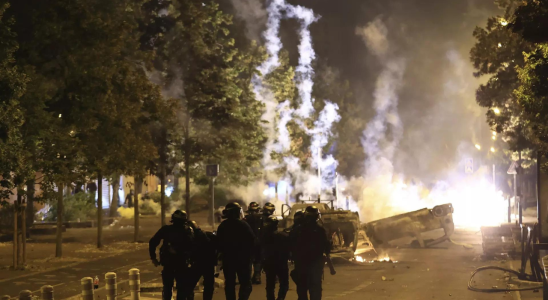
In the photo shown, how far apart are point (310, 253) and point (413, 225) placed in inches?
639

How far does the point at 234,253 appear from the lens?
9.79m

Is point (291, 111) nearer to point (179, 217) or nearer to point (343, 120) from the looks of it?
point (343, 120)

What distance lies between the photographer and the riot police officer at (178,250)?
373 inches

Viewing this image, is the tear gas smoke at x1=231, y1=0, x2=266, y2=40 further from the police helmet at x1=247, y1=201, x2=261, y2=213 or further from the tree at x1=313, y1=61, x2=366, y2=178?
the tree at x1=313, y1=61, x2=366, y2=178

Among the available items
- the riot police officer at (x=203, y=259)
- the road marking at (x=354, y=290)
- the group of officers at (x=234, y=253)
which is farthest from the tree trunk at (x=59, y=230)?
the riot police officer at (x=203, y=259)

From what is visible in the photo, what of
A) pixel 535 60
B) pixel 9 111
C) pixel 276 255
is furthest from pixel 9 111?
pixel 535 60

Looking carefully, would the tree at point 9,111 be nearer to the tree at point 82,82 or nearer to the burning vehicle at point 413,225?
the tree at point 82,82

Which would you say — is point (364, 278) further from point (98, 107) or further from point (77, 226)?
point (77, 226)

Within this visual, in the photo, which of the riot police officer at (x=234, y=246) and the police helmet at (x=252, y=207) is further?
the police helmet at (x=252, y=207)

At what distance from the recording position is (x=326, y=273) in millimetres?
18188

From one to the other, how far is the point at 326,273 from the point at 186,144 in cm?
1190

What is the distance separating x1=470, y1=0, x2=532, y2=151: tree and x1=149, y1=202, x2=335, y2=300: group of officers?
1756 centimetres

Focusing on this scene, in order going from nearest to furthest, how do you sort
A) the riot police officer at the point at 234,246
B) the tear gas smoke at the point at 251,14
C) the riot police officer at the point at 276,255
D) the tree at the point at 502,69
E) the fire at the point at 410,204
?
the riot police officer at the point at 234,246 → the riot police officer at the point at 276,255 → the tree at the point at 502,69 → the tear gas smoke at the point at 251,14 → the fire at the point at 410,204

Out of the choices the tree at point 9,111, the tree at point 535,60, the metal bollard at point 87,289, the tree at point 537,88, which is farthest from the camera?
the tree at point 537,88
